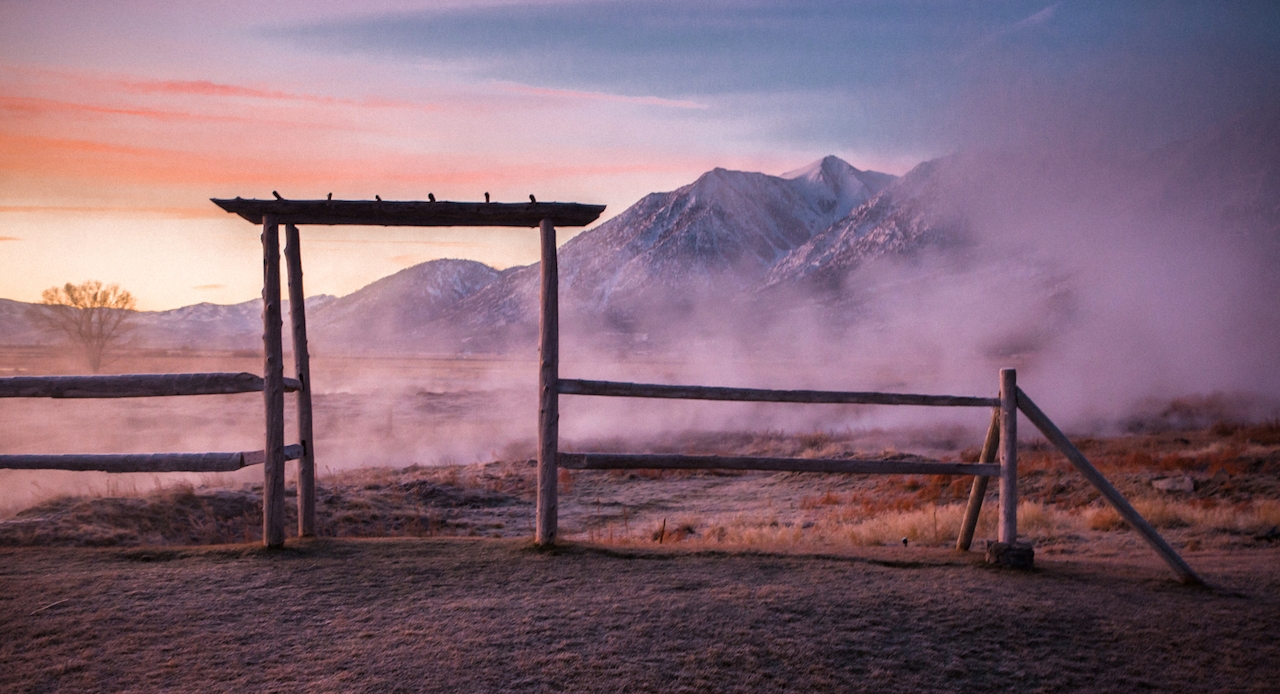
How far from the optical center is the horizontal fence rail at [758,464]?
20.1 ft

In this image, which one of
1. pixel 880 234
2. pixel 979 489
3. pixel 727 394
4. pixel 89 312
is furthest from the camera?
pixel 880 234

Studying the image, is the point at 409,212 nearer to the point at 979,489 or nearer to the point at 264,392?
the point at 264,392

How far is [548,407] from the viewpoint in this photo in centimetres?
621

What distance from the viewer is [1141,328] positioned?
2689 inches

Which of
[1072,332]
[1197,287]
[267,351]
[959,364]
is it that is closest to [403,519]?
[267,351]

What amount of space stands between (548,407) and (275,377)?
214 centimetres

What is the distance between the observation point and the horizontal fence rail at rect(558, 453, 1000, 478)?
6.11 metres

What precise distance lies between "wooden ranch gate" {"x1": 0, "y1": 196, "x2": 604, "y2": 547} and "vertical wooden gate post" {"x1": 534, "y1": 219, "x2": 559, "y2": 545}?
0.18 meters

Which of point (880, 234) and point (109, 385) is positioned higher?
point (880, 234)

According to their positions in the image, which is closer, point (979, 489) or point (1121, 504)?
point (1121, 504)

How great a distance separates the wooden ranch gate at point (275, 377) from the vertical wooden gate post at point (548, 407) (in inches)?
6.9

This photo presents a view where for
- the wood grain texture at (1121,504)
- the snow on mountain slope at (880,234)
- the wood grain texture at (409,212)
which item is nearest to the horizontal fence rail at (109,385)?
the wood grain texture at (409,212)

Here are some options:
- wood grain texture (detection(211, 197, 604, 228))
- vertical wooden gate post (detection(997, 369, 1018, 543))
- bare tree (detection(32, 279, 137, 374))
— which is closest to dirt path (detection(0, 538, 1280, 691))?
vertical wooden gate post (detection(997, 369, 1018, 543))

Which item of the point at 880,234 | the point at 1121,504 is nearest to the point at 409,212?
the point at 1121,504
